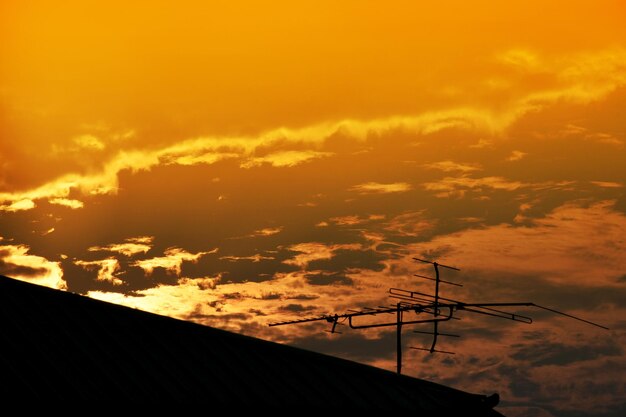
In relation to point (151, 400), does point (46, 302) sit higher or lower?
higher

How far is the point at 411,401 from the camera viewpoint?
80.3 ft

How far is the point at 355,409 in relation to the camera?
23219 millimetres

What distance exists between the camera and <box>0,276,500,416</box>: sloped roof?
20828 millimetres

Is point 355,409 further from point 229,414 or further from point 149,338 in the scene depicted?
point 149,338

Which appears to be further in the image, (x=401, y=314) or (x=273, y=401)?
(x=401, y=314)

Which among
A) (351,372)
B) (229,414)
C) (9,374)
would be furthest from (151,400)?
(351,372)

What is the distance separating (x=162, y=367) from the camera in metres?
22.7

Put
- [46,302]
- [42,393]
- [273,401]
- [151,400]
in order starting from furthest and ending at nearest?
[46,302] → [273,401] → [151,400] → [42,393]

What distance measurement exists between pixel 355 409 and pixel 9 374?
820cm

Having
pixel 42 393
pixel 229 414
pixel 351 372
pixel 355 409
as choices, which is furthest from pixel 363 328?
pixel 42 393

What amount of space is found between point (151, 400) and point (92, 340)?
9.42ft

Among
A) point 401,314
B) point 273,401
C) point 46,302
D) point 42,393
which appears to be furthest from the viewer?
point 401,314

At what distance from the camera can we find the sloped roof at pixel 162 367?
68.3 ft

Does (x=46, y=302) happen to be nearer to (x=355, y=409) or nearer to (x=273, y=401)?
(x=273, y=401)
